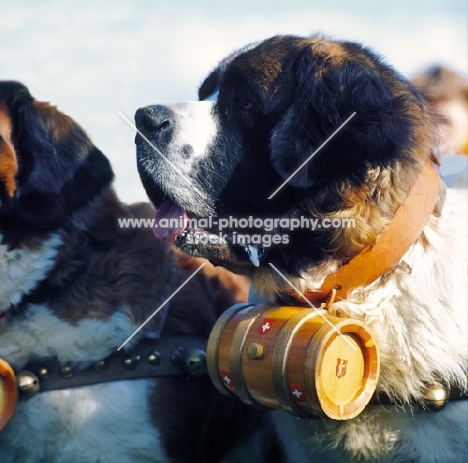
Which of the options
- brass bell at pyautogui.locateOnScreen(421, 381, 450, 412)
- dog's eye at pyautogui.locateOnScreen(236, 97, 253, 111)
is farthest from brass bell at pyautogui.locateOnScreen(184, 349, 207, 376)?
dog's eye at pyautogui.locateOnScreen(236, 97, 253, 111)

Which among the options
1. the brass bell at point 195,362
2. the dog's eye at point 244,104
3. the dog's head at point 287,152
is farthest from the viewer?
the brass bell at point 195,362

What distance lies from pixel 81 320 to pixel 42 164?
526mm

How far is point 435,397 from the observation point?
2.06 m

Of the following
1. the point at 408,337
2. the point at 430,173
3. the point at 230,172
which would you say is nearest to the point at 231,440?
the point at 408,337

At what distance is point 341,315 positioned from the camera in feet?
6.98

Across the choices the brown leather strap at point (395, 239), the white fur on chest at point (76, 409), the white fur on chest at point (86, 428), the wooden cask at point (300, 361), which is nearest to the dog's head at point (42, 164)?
the white fur on chest at point (76, 409)

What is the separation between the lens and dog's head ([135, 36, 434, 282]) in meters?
2.02

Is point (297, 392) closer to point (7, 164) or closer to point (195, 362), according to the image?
point (195, 362)

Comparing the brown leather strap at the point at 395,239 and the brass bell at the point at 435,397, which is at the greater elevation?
the brown leather strap at the point at 395,239

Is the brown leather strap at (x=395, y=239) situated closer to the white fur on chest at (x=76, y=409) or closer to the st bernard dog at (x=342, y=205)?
the st bernard dog at (x=342, y=205)

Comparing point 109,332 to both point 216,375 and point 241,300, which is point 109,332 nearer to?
point 216,375

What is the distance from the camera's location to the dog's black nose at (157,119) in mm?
2070

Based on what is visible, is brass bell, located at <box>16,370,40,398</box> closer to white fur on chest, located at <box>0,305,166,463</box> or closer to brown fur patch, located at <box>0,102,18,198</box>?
white fur on chest, located at <box>0,305,166,463</box>

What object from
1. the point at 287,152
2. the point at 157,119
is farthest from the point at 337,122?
the point at 157,119
